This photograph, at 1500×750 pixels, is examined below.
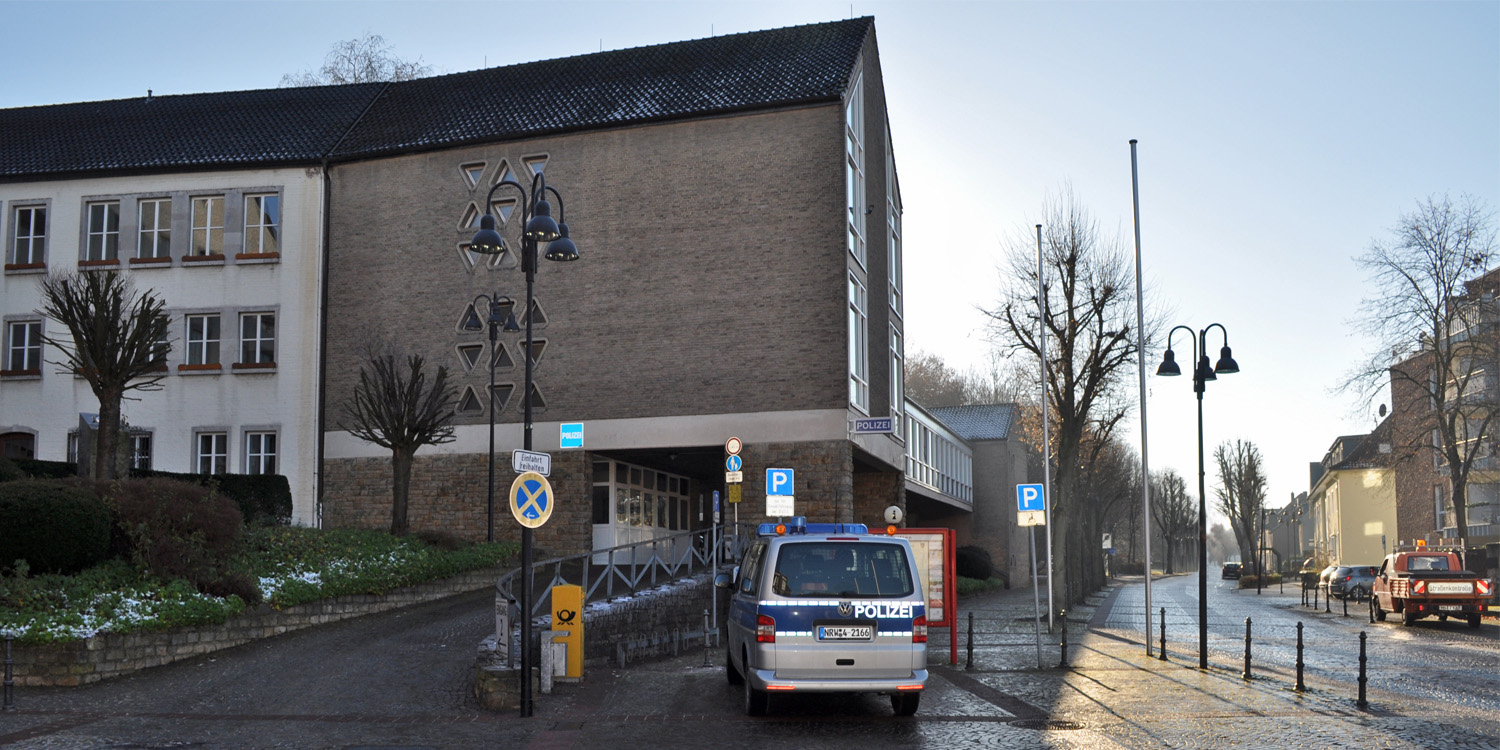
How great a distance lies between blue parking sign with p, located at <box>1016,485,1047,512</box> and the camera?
19.5m

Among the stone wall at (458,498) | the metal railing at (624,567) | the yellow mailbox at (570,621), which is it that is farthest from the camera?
the stone wall at (458,498)

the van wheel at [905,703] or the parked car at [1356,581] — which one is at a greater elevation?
the van wheel at [905,703]

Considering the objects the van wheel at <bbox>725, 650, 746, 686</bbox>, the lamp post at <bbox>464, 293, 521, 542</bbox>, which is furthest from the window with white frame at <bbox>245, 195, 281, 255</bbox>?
the van wheel at <bbox>725, 650, 746, 686</bbox>

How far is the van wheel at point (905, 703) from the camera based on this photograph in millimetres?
12750

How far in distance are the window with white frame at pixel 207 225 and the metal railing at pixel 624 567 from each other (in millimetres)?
18443

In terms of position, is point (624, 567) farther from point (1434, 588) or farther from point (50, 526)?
point (1434, 588)

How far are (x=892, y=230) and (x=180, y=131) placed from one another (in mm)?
21499

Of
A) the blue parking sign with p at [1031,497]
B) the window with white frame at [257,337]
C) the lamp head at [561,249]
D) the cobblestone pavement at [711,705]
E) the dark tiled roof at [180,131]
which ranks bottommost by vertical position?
the cobblestone pavement at [711,705]

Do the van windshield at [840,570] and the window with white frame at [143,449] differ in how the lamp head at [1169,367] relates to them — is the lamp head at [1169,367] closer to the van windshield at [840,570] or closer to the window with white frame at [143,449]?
the van windshield at [840,570]

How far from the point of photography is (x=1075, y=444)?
33562mm

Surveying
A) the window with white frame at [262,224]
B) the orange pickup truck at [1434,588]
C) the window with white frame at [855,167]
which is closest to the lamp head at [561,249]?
the window with white frame at [855,167]

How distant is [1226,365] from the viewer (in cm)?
1997

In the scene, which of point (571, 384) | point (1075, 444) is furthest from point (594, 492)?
point (1075, 444)

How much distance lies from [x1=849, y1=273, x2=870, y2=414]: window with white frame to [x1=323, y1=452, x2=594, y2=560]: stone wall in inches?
277
